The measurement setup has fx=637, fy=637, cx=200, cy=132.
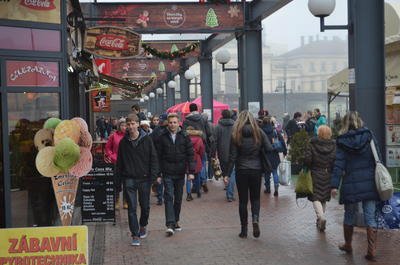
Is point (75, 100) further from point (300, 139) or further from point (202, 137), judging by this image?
point (300, 139)

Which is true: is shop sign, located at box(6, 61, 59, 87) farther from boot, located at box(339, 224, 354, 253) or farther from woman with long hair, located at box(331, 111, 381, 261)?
boot, located at box(339, 224, 354, 253)

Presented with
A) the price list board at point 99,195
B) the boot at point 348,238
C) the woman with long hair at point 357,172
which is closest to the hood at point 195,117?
the price list board at point 99,195

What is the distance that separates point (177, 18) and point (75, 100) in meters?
4.97

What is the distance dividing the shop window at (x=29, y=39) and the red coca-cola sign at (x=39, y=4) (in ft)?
0.90

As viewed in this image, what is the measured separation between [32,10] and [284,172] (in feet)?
25.1

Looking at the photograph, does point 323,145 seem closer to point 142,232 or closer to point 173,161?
point 173,161

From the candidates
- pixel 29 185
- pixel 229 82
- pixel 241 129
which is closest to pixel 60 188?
pixel 29 185

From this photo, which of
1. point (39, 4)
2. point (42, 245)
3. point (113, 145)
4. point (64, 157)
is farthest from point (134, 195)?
point (42, 245)

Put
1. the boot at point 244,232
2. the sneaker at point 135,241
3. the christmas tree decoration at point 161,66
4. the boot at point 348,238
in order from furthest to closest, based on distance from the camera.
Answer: the christmas tree decoration at point 161,66
the boot at point 244,232
the sneaker at point 135,241
the boot at point 348,238

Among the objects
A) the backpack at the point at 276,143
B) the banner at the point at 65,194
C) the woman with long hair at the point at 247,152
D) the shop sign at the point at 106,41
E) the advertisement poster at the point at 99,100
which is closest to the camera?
the banner at the point at 65,194

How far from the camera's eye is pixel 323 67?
124188mm

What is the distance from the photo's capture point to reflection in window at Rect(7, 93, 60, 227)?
758 cm

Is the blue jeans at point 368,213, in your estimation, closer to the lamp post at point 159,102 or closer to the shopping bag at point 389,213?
the shopping bag at point 389,213

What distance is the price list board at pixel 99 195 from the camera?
31.9ft
